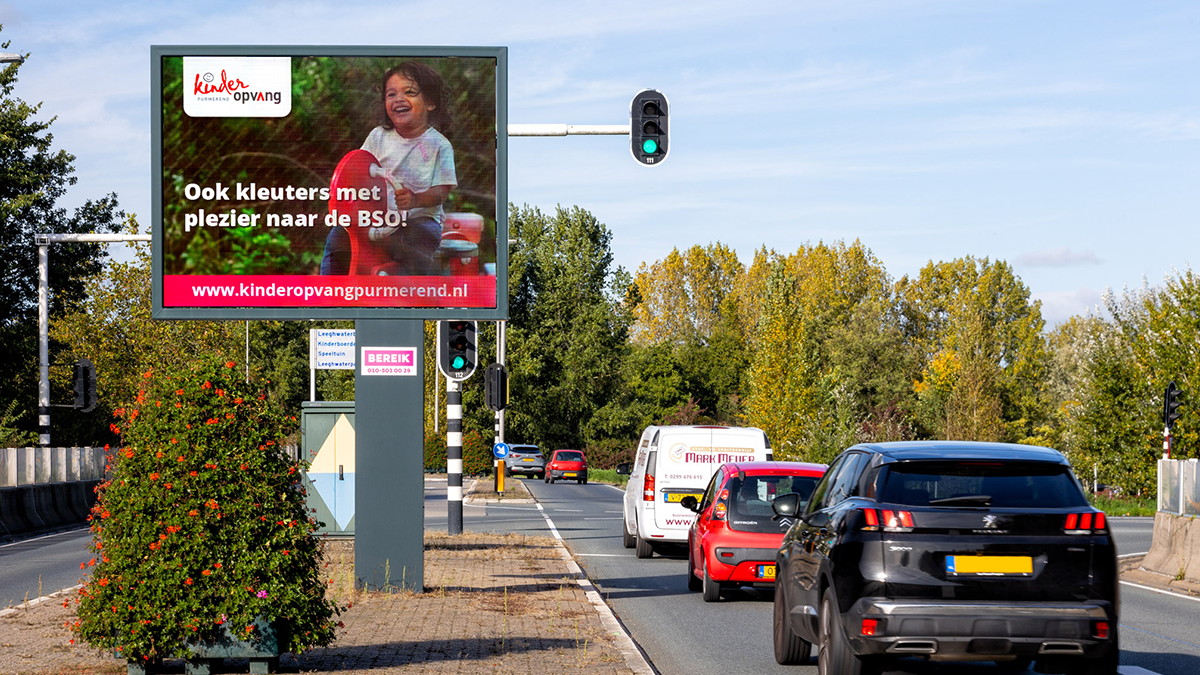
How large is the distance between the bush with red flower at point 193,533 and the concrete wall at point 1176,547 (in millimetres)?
12889

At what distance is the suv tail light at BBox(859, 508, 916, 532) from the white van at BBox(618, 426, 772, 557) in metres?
10.7

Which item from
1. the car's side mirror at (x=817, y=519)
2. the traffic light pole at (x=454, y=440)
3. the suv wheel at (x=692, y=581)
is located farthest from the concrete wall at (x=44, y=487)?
the car's side mirror at (x=817, y=519)

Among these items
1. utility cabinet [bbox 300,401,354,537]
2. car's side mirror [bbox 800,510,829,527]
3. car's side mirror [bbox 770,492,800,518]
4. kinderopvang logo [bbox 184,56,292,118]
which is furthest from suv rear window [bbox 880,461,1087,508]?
utility cabinet [bbox 300,401,354,537]

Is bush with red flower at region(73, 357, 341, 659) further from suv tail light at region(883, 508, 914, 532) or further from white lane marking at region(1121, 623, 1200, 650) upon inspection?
white lane marking at region(1121, 623, 1200, 650)

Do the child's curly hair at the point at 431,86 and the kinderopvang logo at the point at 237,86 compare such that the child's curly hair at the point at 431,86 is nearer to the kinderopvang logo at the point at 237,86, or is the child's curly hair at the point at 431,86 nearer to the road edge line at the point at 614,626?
the kinderopvang logo at the point at 237,86

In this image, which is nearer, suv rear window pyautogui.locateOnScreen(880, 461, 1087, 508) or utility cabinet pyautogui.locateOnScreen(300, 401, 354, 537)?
suv rear window pyautogui.locateOnScreen(880, 461, 1087, 508)

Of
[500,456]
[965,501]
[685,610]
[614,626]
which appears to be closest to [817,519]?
[965,501]

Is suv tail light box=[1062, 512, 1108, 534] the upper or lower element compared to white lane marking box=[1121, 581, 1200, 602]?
upper

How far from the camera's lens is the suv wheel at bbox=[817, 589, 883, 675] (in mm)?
8414

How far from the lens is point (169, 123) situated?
1411 cm

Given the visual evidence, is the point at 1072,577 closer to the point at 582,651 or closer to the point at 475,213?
the point at 582,651

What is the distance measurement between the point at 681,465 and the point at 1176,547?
662 centimetres

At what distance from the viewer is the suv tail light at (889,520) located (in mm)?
8234

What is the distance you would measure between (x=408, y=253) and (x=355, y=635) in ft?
14.4
